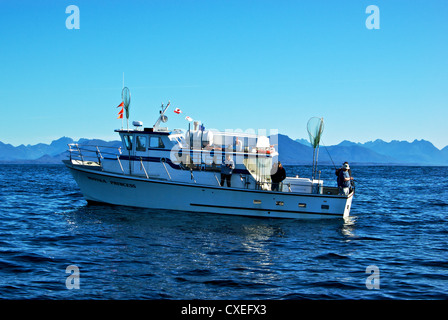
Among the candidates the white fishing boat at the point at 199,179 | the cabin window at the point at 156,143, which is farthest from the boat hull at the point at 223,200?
the cabin window at the point at 156,143

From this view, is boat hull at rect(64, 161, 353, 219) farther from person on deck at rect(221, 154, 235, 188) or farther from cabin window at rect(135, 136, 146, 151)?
cabin window at rect(135, 136, 146, 151)

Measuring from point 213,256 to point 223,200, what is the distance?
7.82 metres

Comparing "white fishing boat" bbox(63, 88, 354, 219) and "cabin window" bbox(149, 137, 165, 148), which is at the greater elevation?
"cabin window" bbox(149, 137, 165, 148)

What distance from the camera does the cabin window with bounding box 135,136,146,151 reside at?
24250 millimetres

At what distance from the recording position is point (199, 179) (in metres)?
23.1

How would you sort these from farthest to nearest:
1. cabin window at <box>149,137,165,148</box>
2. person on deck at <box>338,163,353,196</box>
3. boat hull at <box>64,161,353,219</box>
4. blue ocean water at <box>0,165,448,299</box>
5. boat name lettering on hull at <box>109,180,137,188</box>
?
cabin window at <box>149,137,165,148</box> < boat name lettering on hull at <box>109,180,137,188</box> < boat hull at <box>64,161,353,219</box> < person on deck at <box>338,163,353,196</box> < blue ocean water at <box>0,165,448,299</box>

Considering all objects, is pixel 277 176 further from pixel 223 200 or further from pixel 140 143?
pixel 140 143

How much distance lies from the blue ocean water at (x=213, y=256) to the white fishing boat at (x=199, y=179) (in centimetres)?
71

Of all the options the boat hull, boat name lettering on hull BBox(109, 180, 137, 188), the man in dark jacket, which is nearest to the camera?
the boat hull

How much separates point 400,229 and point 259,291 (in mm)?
13293

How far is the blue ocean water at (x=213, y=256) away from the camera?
448 inches

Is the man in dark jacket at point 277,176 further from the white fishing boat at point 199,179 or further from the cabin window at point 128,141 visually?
the cabin window at point 128,141

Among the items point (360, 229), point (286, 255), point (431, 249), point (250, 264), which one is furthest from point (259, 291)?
point (360, 229)

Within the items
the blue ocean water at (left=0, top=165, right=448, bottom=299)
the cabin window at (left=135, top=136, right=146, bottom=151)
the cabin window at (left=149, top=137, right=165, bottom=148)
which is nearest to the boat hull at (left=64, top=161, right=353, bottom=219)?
the blue ocean water at (left=0, top=165, right=448, bottom=299)
